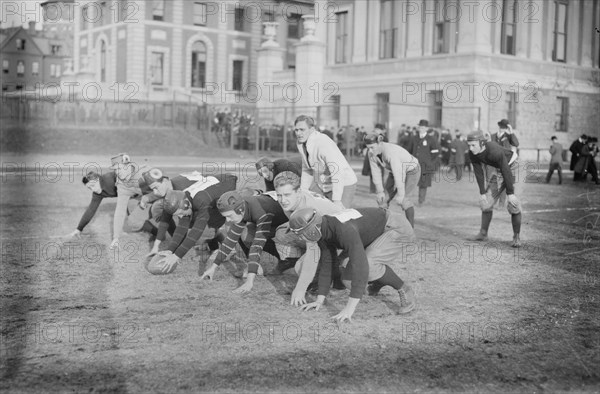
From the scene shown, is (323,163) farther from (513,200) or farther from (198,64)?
(198,64)

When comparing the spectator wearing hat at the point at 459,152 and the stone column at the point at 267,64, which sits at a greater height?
the stone column at the point at 267,64

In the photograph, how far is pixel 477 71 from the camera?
113 feet

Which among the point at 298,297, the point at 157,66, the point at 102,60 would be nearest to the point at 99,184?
the point at 298,297

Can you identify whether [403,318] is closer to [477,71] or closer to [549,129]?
[477,71]

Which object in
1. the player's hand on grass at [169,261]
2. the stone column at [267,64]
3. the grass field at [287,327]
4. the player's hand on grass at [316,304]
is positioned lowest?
the grass field at [287,327]

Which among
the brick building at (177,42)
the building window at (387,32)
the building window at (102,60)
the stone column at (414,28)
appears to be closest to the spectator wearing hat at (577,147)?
the stone column at (414,28)

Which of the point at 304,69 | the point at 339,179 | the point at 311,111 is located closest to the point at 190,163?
the point at 311,111

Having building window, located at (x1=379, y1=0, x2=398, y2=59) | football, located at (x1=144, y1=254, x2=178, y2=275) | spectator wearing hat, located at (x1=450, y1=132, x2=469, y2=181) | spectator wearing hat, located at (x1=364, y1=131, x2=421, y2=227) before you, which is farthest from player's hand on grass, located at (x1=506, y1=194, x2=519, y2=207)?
building window, located at (x1=379, y1=0, x2=398, y2=59)

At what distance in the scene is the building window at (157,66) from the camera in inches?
2124

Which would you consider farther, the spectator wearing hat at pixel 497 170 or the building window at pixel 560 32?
the building window at pixel 560 32

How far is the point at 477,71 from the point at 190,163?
14.5 m

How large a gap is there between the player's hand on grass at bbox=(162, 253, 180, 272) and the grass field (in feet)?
0.61

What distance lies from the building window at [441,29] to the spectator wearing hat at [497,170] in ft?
86.4

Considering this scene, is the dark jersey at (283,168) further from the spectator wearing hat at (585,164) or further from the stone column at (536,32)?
the stone column at (536,32)
